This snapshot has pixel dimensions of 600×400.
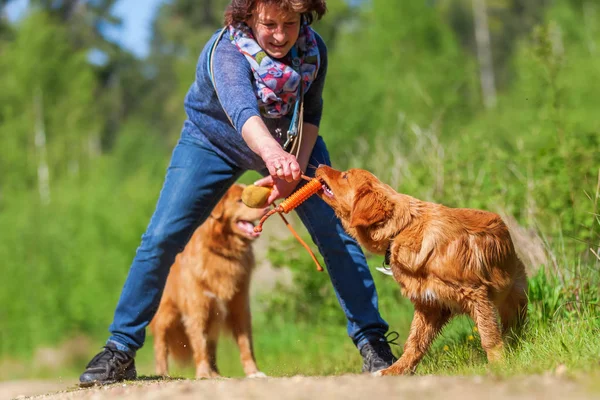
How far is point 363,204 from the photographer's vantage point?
5102mm

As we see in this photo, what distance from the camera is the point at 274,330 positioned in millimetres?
11055

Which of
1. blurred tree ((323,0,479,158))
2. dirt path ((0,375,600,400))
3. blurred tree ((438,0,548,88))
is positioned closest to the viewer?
dirt path ((0,375,600,400))

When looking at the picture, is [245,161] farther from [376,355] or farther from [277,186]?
[376,355]

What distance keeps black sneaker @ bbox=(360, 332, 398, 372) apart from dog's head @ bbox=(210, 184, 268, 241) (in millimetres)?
2593

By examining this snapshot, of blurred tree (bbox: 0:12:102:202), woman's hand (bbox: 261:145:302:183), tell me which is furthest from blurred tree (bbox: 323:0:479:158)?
woman's hand (bbox: 261:145:302:183)

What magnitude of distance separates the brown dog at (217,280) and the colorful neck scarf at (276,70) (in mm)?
2642

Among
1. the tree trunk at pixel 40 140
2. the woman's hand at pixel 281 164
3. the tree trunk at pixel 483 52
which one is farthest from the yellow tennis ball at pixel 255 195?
the tree trunk at pixel 483 52

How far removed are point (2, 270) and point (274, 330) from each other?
10.9 metres

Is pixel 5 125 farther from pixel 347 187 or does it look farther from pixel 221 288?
pixel 347 187

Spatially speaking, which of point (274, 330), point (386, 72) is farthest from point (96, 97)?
point (274, 330)

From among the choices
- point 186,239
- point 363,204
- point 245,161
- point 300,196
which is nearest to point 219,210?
point 186,239

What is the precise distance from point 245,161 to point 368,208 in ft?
3.31

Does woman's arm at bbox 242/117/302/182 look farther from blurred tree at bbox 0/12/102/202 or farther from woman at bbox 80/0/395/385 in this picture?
blurred tree at bbox 0/12/102/202

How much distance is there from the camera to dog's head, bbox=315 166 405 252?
509 cm
